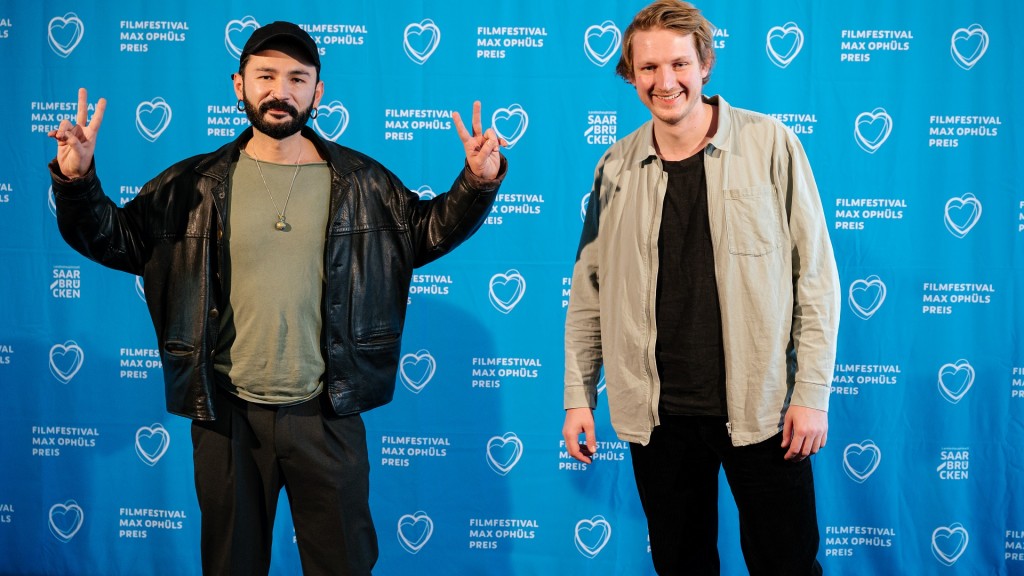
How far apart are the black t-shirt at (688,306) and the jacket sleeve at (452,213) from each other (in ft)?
1.32

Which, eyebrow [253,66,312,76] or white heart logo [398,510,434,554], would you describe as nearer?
eyebrow [253,66,312,76]

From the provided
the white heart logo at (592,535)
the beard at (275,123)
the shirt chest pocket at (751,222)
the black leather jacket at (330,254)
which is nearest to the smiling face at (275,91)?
the beard at (275,123)

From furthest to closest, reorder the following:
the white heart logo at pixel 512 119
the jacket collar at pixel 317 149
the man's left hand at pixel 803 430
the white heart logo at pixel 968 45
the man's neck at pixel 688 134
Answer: the white heart logo at pixel 512 119, the white heart logo at pixel 968 45, the jacket collar at pixel 317 149, the man's neck at pixel 688 134, the man's left hand at pixel 803 430

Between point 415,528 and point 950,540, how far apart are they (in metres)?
1.89

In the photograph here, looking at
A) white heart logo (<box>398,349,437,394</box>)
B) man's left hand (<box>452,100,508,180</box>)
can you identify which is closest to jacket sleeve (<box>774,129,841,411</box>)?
man's left hand (<box>452,100,508,180</box>)

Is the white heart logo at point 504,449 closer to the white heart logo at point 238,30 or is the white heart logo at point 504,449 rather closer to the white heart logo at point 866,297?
the white heart logo at point 866,297

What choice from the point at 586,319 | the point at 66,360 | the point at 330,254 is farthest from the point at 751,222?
the point at 66,360

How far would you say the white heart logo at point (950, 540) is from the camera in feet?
9.97

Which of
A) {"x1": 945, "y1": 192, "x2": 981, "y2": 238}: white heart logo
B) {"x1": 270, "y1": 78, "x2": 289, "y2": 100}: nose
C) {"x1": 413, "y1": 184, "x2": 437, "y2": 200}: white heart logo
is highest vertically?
{"x1": 270, "y1": 78, "x2": 289, "y2": 100}: nose

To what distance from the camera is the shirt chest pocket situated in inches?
72.2

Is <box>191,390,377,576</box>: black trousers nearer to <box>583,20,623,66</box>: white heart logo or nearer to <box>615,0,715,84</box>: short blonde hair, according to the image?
<box>615,0,715,84</box>: short blonde hair

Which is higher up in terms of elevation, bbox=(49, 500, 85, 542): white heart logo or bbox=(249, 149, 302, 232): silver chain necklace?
bbox=(249, 149, 302, 232): silver chain necklace

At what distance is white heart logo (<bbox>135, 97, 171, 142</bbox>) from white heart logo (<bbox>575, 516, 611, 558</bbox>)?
207 cm

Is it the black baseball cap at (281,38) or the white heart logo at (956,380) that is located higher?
the black baseball cap at (281,38)
